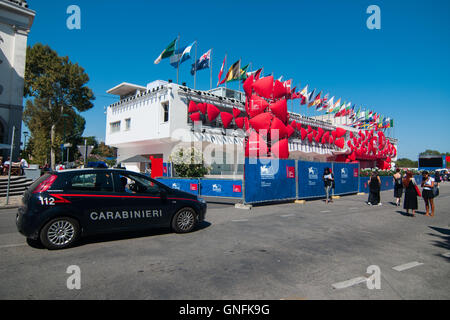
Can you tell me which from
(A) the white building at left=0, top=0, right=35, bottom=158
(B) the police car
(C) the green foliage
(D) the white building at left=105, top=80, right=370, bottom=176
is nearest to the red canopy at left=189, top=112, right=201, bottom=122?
(D) the white building at left=105, top=80, right=370, bottom=176

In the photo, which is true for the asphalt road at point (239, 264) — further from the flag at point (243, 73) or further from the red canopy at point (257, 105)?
the flag at point (243, 73)

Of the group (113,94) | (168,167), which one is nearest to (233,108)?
(168,167)

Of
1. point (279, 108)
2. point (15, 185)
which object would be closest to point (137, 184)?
point (15, 185)

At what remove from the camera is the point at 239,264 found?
15.9 feet

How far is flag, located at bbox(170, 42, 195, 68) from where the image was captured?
2736 centimetres

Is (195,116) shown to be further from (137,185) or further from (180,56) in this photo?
(137,185)

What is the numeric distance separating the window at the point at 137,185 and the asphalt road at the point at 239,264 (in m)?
1.12

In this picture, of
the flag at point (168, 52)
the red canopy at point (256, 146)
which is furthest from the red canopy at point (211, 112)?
the red canopy at point (256, 146)

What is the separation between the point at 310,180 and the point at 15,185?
17587 millimetres

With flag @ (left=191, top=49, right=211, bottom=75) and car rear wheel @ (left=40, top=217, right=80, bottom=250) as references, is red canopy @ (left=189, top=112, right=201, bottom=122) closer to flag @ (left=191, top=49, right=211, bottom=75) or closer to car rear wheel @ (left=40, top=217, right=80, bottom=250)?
flag @ (left=191, top=49, right=211, bottom=75)

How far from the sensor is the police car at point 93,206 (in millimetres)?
5453

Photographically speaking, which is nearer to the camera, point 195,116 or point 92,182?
point 92,182

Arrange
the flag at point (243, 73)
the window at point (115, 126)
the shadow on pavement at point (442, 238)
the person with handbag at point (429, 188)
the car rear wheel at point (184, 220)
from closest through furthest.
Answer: the shadow on pavement at point (442, 238) → the car rear wheel at point (184, 220) → the person with handbag at point (429, 188) → the flag at point (243, 73) → the window at point (115, 126)
